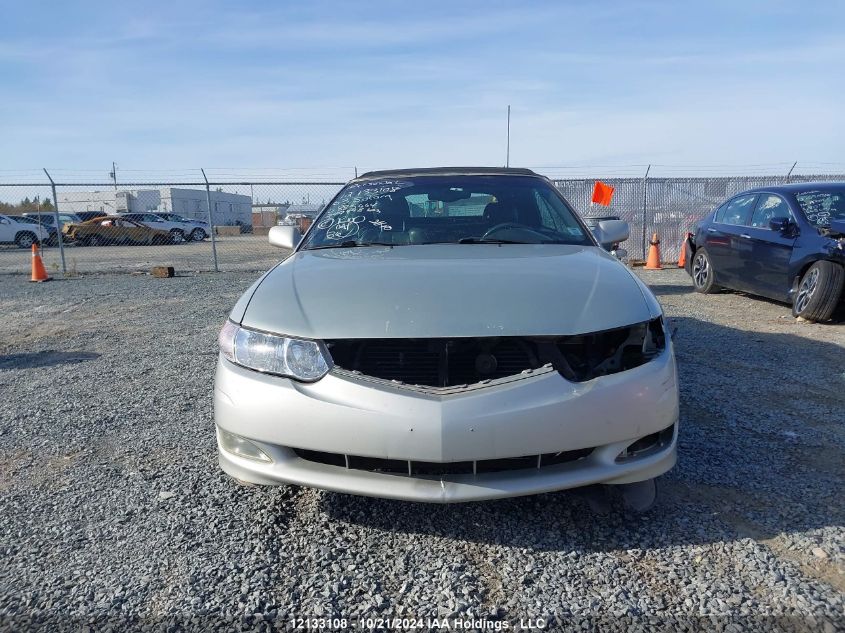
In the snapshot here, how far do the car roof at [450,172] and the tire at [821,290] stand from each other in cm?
380

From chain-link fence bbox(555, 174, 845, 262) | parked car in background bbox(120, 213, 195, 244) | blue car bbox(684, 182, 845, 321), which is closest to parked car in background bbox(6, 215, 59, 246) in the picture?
parked car in background bbox(120, 213, 195, 244)

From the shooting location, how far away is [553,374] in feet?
7.30

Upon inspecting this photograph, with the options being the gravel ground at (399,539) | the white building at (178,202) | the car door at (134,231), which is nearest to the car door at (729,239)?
the gravel ground at (399,539)

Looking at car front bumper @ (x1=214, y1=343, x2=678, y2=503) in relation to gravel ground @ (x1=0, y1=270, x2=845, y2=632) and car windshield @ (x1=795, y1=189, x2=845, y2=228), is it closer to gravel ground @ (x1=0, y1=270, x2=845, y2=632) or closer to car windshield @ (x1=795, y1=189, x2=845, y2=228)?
gravel ground @ (x1=0, y1=270, x2=845, y2=632)

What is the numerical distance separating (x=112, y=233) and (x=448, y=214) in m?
23.5

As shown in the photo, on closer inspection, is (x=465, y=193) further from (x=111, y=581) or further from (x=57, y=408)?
(x=57, y=408)

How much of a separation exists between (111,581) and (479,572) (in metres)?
1.29

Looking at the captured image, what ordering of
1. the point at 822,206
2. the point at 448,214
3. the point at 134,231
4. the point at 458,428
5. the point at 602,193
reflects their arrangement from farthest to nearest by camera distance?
the point at 134,231 → the point at 602,193 → the point at 822,206 → the point at 448,214 → the point at 458,428

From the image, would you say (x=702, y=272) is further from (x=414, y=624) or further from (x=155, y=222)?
(x=155, y=222)

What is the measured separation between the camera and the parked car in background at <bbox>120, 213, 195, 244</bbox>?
25.5 meters

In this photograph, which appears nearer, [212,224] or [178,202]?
[212,224]

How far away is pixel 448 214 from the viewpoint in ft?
12.4

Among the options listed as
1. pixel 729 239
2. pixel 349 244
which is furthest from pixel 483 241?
pixel 729 239

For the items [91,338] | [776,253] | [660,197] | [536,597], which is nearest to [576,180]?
[660,197]
